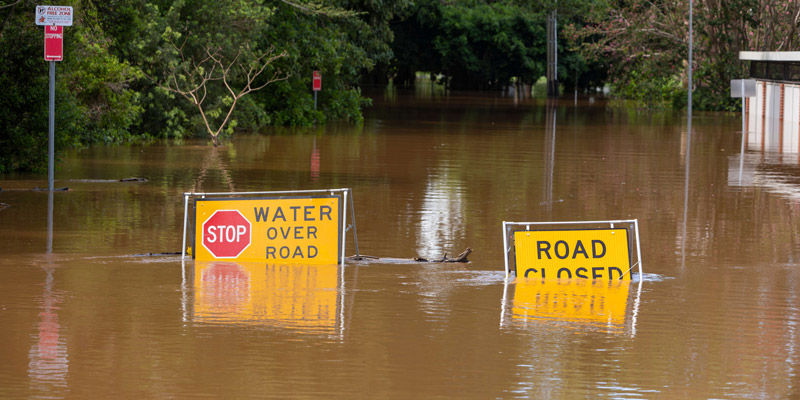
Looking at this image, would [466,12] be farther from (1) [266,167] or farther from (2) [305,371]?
(2) [305,371]

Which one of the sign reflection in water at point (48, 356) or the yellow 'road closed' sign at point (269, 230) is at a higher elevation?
the yellow 'road closed' sign at point (269, 230)

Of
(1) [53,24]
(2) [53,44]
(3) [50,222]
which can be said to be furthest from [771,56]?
(3) [50,222]

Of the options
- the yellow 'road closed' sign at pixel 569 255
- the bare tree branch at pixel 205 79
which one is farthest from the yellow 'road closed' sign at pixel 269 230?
the bare tree branch at pixel 205 79

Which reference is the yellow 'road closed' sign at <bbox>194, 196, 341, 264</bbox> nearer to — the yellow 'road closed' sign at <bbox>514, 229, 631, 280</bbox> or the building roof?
the yellow 'road closed' sign at <bbox>514, 229, 631, 280</bbox>

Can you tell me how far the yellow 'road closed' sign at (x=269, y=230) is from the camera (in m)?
12.2

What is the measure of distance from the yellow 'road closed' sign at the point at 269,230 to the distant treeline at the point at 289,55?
823cm

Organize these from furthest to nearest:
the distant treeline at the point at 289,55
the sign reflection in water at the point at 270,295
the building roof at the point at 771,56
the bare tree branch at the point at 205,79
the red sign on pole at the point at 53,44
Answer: the building roof at the point at 771,56 → the bare tree branch at the point at 205,79 → the distant treeline at the point at 289,55 → the red sign on pole at the point at 53,44 → the sign reflection in water at the point at 270,295

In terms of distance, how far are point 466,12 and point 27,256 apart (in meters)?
78.5

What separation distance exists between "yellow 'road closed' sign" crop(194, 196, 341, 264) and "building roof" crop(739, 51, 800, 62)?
39267mm

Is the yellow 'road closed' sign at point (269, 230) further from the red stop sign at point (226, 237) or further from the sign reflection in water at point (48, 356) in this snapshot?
the sign reflection in water at point (48, 356)

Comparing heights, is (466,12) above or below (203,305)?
above

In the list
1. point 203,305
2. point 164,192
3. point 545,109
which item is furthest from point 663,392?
point 545,109

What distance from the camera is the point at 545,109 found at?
59.9 metres

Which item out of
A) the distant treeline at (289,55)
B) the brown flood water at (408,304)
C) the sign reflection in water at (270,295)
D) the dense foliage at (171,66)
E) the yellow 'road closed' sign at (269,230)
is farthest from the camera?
the distant treeline at (289,55)
